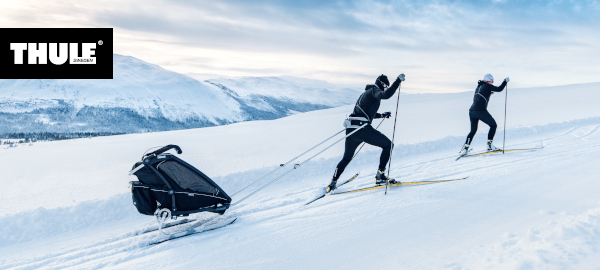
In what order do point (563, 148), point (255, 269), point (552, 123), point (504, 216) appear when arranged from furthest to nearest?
point (552, 123)
point (563, 148)
point (504, 216)
point (255, 269)

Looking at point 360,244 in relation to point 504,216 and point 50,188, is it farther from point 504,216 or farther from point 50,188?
point 50,188

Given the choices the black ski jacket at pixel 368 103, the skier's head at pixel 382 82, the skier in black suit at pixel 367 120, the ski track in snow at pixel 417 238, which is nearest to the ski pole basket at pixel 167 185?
the ski track in snow at pixel 417 238

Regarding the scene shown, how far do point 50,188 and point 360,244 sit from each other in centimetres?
568

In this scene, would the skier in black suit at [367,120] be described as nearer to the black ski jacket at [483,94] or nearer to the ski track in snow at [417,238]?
the ski track in snow at [417,238]

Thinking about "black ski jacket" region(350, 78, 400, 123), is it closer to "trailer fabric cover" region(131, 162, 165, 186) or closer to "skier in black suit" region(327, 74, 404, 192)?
"skier in black suit" region(327, 74, 404, 192)

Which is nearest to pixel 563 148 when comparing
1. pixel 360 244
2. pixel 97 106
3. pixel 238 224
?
pixel 360 244

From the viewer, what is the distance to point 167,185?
4.17 meters

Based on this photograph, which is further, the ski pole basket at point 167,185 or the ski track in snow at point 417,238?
the ski pole basket at point 167,185

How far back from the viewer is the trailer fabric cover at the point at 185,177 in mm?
4227

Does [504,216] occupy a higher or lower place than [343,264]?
higher

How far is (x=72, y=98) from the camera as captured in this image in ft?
635

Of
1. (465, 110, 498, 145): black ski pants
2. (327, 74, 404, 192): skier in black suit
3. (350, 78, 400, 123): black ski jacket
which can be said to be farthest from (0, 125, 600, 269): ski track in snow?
(465, 110, 498, 145): black ski pants

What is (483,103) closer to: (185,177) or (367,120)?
(367,120)

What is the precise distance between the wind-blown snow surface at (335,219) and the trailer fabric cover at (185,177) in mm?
596
